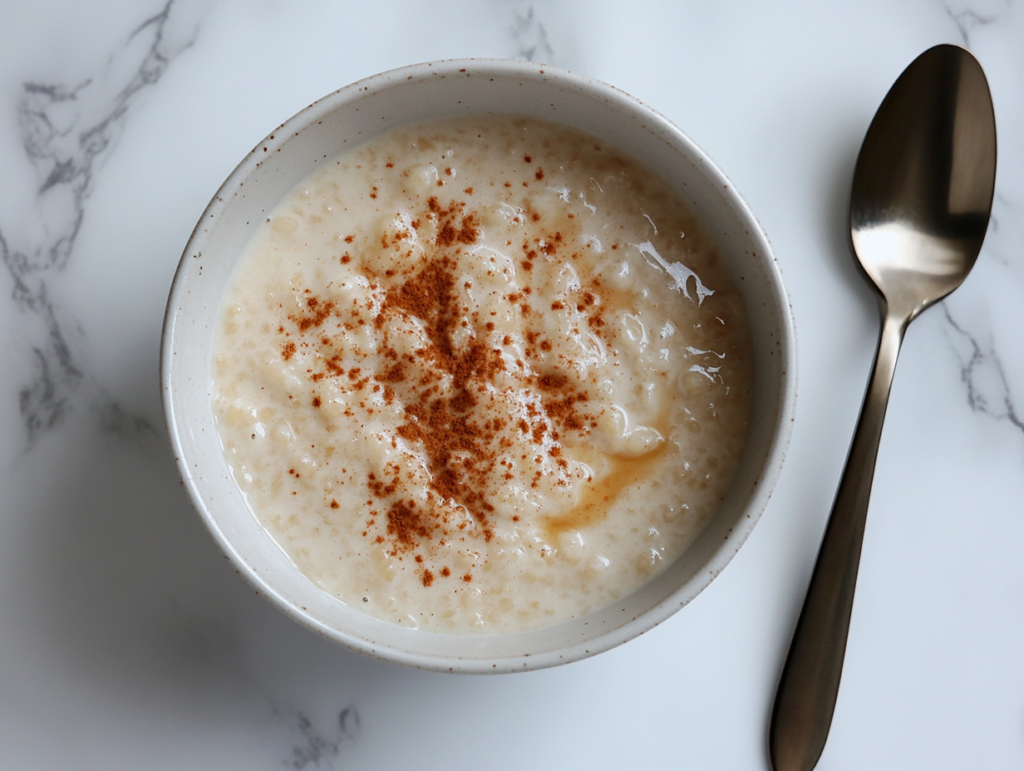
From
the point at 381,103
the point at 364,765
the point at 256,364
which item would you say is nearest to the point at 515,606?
the point at 364,765

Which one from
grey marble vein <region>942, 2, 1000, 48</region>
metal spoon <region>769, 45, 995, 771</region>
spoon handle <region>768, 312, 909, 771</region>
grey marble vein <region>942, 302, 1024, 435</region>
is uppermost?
grey marble vein <region>942, 2, 1000, 48</region>

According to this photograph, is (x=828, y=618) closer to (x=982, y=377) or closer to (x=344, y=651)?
(x=982, y=377)

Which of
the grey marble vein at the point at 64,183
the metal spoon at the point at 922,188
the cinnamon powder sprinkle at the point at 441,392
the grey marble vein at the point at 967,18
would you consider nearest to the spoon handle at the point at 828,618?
the metal spoon at the point at 922,188

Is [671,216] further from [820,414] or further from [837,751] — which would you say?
[837,751]

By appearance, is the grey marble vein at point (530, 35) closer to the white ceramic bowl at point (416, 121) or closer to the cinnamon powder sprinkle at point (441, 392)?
the white ceramic bowl at point (416, 121)

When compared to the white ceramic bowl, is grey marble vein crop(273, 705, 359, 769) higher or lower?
lower

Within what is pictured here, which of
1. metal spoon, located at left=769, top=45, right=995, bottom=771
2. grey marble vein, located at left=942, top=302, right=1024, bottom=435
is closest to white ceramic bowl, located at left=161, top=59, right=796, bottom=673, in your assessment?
metal spoon, located at left=769, top=45, right=995, bottom=771

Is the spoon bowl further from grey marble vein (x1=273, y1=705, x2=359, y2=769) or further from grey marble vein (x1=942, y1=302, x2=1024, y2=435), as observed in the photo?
grey marble vein (x1=273, y1=705, x2=359, y2=769)
